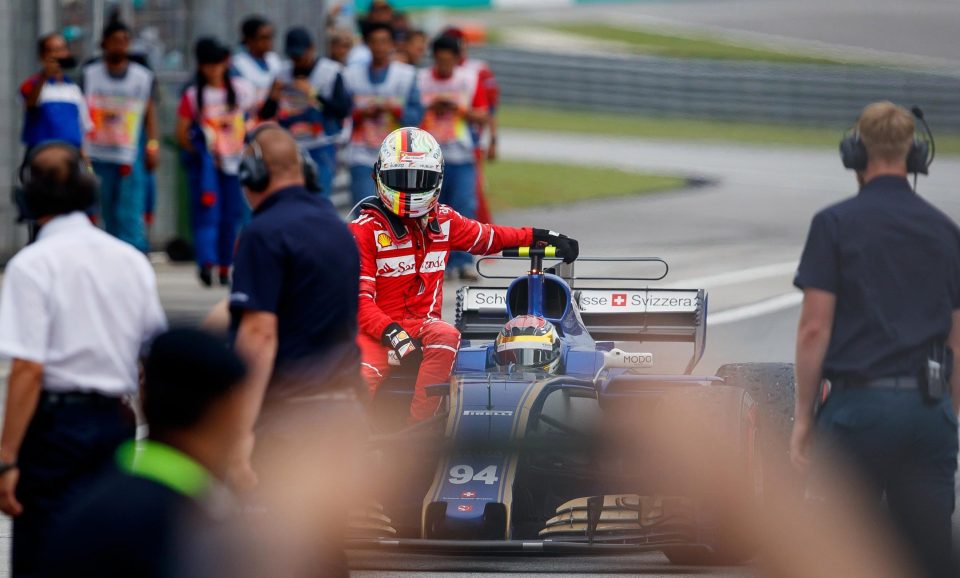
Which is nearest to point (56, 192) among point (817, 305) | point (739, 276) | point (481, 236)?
point (817, 305)

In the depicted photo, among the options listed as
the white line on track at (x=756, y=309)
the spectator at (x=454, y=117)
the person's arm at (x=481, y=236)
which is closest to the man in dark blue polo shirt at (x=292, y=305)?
the person's arm at (x=481, y=236)

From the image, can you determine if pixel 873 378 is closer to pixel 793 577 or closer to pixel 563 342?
pixel 793 577

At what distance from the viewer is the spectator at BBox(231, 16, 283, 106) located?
15.7 meters

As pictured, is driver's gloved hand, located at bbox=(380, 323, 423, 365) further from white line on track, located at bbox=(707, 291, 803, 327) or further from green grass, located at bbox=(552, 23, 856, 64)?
green grass, located at bbox=(552, 23, 856, 64)

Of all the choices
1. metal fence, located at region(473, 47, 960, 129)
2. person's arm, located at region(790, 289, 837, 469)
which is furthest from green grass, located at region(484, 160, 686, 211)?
person's arm, located at region(790, 289, 837, 469)

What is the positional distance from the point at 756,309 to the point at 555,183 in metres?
10.3

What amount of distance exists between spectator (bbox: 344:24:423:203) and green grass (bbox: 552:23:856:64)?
2281cm

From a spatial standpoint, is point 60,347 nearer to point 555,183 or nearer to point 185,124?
point 185,124

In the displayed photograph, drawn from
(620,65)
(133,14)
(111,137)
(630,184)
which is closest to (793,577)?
(111,137)

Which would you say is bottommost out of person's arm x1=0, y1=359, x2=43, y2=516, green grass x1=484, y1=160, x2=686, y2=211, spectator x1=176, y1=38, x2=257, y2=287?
green grass x1=484, y1=160, x2=686, y2=211

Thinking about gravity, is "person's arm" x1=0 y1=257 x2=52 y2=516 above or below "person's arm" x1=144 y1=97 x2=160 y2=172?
above

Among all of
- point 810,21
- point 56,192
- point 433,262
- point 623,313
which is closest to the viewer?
point 56,192

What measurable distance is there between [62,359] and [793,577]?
2.83 m

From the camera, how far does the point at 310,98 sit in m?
15.6
